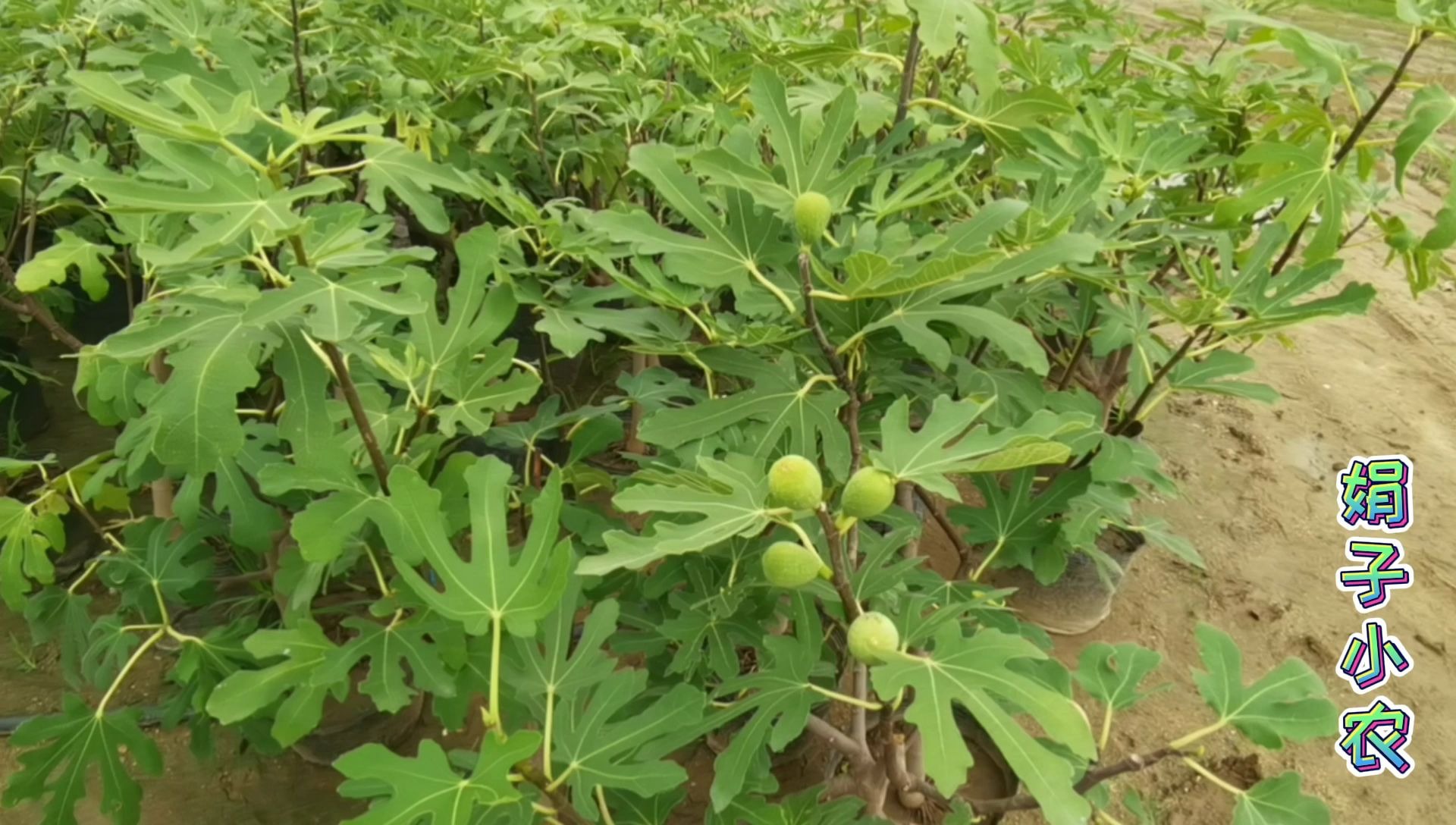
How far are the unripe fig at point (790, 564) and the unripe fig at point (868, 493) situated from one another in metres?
0.06

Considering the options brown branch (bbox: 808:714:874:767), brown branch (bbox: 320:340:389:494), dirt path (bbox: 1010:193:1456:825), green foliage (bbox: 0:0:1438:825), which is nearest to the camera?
green foliage (bbox: 0:0:1438:825)

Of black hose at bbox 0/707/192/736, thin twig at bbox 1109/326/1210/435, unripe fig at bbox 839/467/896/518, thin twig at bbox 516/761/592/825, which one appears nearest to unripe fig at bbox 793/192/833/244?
unripe fig at bbox 839/467/896/518

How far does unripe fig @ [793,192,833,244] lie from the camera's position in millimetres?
960

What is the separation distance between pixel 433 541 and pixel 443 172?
482 millimetres

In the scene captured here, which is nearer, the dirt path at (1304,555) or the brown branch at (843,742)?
the brown branch at (843,742)

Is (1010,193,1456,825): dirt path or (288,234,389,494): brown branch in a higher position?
(288,234,389,494): brown branch

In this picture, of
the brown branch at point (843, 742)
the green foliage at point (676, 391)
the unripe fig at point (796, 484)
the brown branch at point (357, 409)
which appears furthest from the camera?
the brown branch at point (843, 742)

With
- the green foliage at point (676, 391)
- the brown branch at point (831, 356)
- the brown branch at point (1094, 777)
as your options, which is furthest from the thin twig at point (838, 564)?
the brown branch at point (1094, 777)

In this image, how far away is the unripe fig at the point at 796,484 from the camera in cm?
81

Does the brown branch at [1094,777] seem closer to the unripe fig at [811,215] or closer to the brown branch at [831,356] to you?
the brown branch at [831,356]

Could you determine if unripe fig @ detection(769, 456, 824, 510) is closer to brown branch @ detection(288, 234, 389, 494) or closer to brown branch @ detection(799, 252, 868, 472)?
brown branch @ detection(799, 252, 868, 472)

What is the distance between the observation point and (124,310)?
11.1 ft

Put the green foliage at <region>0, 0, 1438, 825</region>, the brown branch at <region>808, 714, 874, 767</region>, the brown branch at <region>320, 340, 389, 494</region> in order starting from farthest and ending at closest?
1. the brown branch at <region>808, 714, 874, 767</region>
2. the brown branch at <region>320, 340, 389, 494</region>
3. the green foliage at <region>0, 0, 1438, 825</region>

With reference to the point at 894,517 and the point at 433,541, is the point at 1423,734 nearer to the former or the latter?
the point at 894,517
